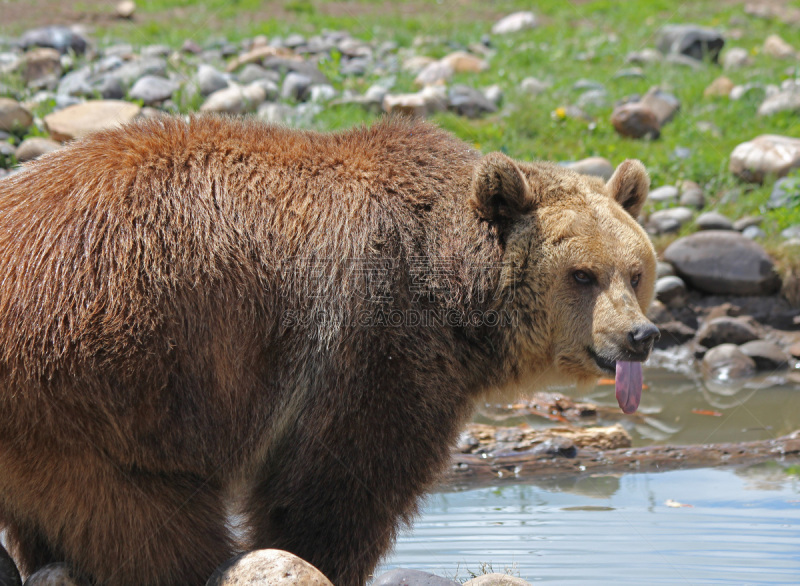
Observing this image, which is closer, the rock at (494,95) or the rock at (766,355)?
the rock at (766,355)

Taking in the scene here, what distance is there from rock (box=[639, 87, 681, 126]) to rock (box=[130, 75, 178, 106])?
7.60m

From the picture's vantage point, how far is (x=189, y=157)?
15.8 feet

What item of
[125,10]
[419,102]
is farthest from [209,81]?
[125,10]

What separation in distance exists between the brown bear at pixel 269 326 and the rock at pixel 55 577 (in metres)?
0.07

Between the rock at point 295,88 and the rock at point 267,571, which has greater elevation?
Answer: the rock at point 267,571

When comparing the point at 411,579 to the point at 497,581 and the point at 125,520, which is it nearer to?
the point at 497,581

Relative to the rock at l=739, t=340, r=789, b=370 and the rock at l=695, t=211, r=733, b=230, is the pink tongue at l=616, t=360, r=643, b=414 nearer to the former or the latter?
the rock at l=739, t=340, r=789, b=370

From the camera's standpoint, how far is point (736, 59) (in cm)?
1856

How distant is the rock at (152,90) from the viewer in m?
14.0

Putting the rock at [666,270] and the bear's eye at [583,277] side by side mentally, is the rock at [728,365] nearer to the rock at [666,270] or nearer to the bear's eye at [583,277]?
the rock at [666,270]

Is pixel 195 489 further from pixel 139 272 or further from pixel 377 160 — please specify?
pixel 377 160

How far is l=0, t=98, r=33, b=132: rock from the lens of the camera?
12391mm

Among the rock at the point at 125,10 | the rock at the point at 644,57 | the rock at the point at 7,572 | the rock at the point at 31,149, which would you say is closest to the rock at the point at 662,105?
the rock at the point at 644,57

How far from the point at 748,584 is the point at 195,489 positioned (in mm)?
3409
